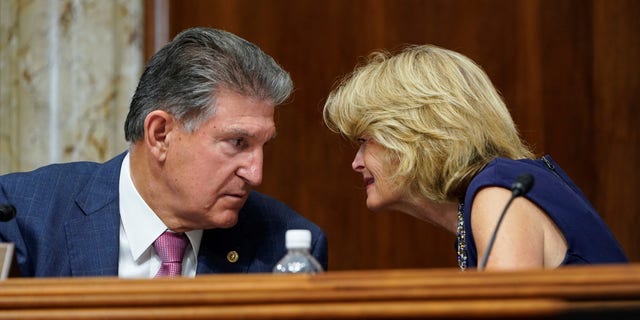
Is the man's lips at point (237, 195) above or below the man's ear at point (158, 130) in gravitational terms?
below

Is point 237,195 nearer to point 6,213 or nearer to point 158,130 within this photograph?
point 158,130

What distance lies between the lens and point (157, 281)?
156cm

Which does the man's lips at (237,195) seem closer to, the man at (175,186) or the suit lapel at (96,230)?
the man at (175,186)

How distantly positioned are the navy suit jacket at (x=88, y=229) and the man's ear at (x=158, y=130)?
15 centimetres

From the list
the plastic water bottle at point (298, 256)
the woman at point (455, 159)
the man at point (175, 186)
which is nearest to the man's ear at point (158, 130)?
the man at point (175, 186)

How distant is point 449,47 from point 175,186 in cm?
168

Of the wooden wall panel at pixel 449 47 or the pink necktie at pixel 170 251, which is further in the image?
the wooden wall panel at pixel 449 47

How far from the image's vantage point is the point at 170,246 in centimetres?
281

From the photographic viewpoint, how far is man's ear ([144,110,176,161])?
9.20 ft

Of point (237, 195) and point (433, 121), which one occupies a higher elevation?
point (433, 121)

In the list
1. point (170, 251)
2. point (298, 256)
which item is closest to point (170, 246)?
point (170, 251)

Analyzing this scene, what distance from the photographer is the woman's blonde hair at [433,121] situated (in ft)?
A: 8.88

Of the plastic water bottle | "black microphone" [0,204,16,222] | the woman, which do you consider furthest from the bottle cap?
"black microphone" [0,204,16,222]

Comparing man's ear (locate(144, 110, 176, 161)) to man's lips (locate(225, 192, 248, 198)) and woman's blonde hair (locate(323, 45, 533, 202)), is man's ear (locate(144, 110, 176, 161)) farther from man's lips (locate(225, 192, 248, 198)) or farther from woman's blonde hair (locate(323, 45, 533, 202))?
woman's blonde hair (locate(323, 45, 533, 202))
